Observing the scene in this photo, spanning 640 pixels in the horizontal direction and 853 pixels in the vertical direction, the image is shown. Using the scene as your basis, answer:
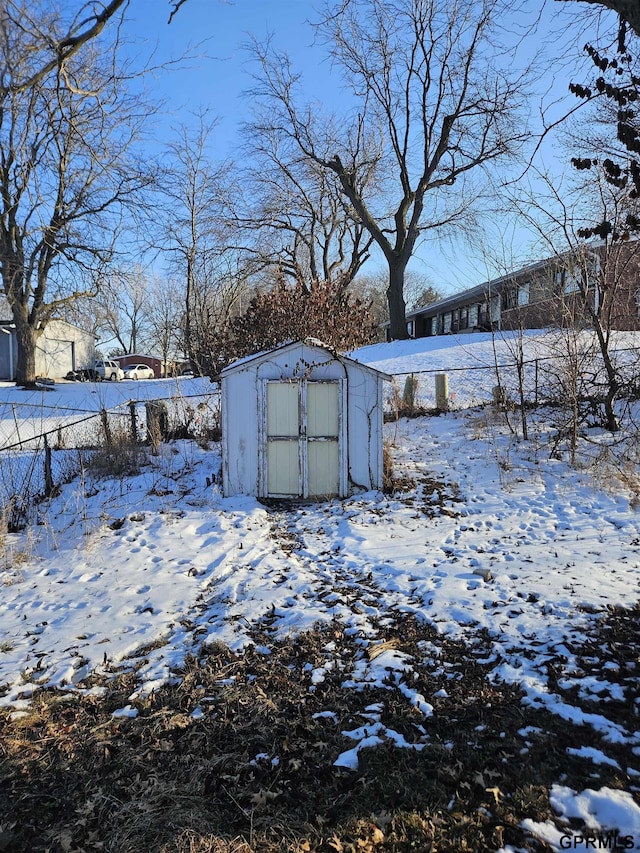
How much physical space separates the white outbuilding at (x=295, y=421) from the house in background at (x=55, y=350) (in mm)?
24756

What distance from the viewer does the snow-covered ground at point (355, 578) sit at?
133 inches

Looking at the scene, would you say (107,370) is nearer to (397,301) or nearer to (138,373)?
(138,373)

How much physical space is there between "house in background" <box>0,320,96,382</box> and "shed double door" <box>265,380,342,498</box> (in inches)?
988

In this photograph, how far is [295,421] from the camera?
25.7 ft

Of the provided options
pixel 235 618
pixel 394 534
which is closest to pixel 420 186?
pixel 394 534

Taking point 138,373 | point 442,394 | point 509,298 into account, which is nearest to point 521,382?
point 442,394

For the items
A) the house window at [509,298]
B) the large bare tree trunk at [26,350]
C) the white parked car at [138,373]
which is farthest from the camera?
the white parked car at [138,373]

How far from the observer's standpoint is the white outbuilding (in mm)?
7812

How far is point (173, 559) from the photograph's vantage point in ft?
18.5

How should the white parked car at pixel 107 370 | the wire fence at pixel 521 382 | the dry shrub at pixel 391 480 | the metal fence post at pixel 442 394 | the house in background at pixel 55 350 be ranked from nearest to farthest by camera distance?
A: the dry shrub at pixel 391 480 → the wire fence at pixel 521 382 → the metal fence post at pixel 442 394 → the house in background at pixel 55 350 → the white parked car at pixel 107 370

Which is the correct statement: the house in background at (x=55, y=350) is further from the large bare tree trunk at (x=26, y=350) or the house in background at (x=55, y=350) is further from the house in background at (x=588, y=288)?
the house in background at (x=588, y=288)

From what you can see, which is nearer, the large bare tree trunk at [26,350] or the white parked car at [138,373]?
the large bare tree trunk at [26,350]

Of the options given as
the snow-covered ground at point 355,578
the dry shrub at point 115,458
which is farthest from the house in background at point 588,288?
the dry shrub at point 115,458

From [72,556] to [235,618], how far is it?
7.79 feet
